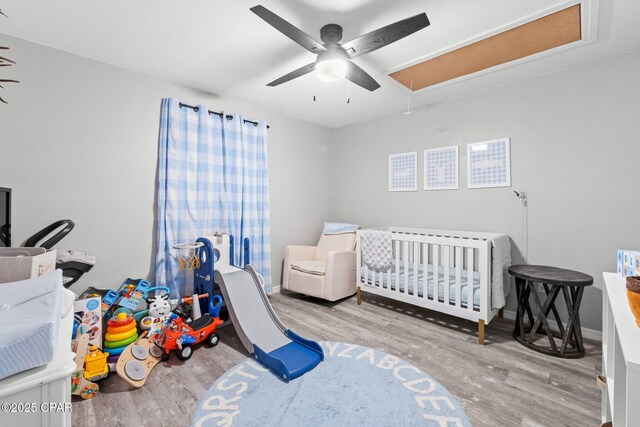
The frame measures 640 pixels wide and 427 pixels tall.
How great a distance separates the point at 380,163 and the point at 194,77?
2.48 metres

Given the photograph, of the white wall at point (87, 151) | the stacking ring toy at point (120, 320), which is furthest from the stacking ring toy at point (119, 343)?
the white wall at point (87, 151)

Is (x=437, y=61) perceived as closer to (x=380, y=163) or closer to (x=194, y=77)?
(x=380, y=163)

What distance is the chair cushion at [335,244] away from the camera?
363 centimetres

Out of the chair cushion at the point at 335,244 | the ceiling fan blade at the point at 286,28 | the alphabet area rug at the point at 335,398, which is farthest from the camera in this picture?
the chair cushion at the point at 335,244

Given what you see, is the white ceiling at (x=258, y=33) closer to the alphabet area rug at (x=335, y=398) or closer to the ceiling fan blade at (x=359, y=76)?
the ceiling fan blade at (x=359, y=76)

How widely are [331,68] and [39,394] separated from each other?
201cm

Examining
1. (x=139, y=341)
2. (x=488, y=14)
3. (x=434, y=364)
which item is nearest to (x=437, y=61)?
(x=488, y=14)

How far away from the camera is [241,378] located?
1.88 metres

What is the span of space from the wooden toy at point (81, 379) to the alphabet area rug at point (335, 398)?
72cm

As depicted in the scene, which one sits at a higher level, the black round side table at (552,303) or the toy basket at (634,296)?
the toy basket at (634,296)

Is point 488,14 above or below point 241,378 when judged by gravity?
above

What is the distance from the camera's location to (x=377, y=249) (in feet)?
10.1

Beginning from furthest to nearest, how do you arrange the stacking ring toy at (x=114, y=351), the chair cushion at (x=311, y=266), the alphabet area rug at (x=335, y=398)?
the chair cushion at (x=311, y=266)
the stacking ring toy at (x=114, y=351)
the alphabet area rug at (x=335, y=398)

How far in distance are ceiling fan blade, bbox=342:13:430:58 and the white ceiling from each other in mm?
236
